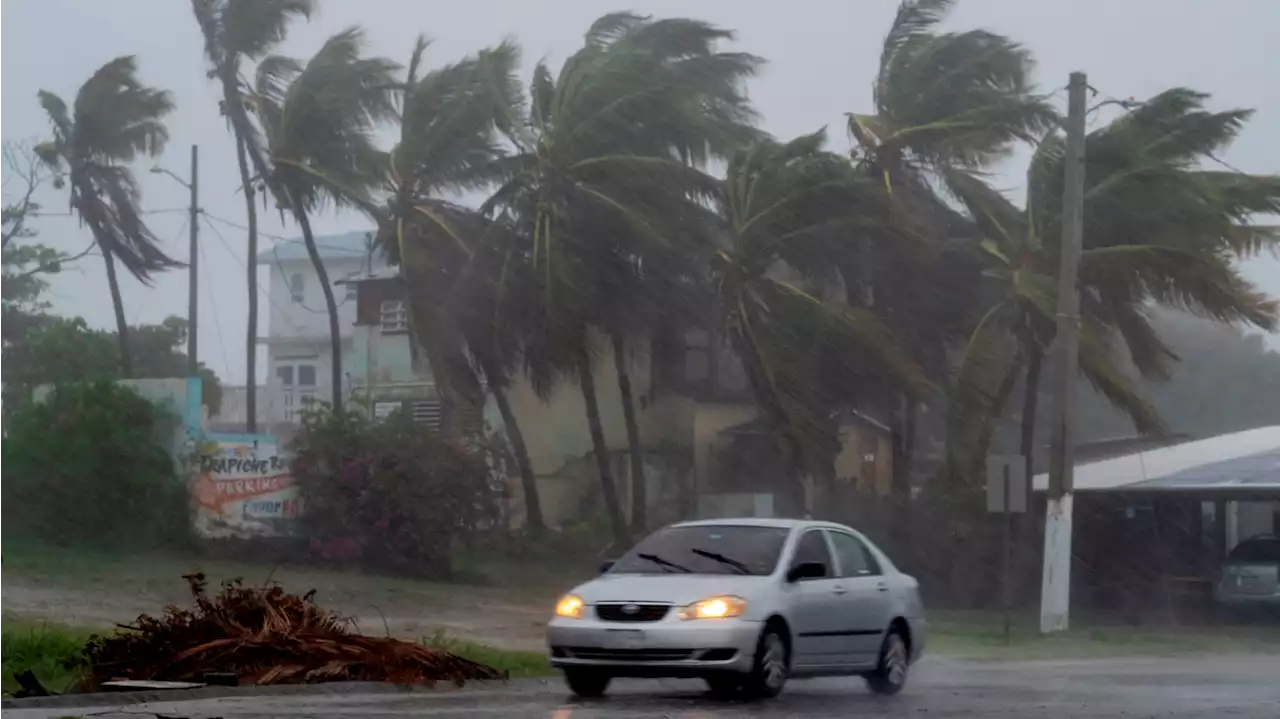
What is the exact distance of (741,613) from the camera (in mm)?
14039

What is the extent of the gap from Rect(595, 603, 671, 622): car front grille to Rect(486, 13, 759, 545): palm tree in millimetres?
21468

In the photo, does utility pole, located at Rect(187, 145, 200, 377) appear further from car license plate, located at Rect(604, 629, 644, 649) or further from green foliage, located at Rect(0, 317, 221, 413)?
car license plate, located at Rect(604, 629, 644, 649)

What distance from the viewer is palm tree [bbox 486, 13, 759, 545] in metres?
35.8

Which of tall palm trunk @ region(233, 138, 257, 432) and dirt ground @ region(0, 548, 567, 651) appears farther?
tall palm trunk @ region(233, 138, 257, 432)

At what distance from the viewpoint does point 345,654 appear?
591 inches

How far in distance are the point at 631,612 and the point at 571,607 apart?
550 millimetres

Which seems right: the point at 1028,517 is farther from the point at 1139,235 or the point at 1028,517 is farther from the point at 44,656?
the point at 44,656

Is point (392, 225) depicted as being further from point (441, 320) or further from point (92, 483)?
point (92, 483)

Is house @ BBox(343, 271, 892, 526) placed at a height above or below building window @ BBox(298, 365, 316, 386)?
below

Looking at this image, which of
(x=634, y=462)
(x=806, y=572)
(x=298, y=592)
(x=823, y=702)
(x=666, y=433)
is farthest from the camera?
(x=666, y=433)

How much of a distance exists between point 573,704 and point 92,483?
62.1 ft

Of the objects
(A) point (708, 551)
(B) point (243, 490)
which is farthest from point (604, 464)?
(A) point (708, 551)

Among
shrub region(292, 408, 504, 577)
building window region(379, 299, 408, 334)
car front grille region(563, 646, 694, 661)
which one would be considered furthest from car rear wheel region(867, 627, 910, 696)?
building window region(379, 299, 408, 334)

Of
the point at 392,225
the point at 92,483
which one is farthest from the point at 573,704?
the point at 392,225
